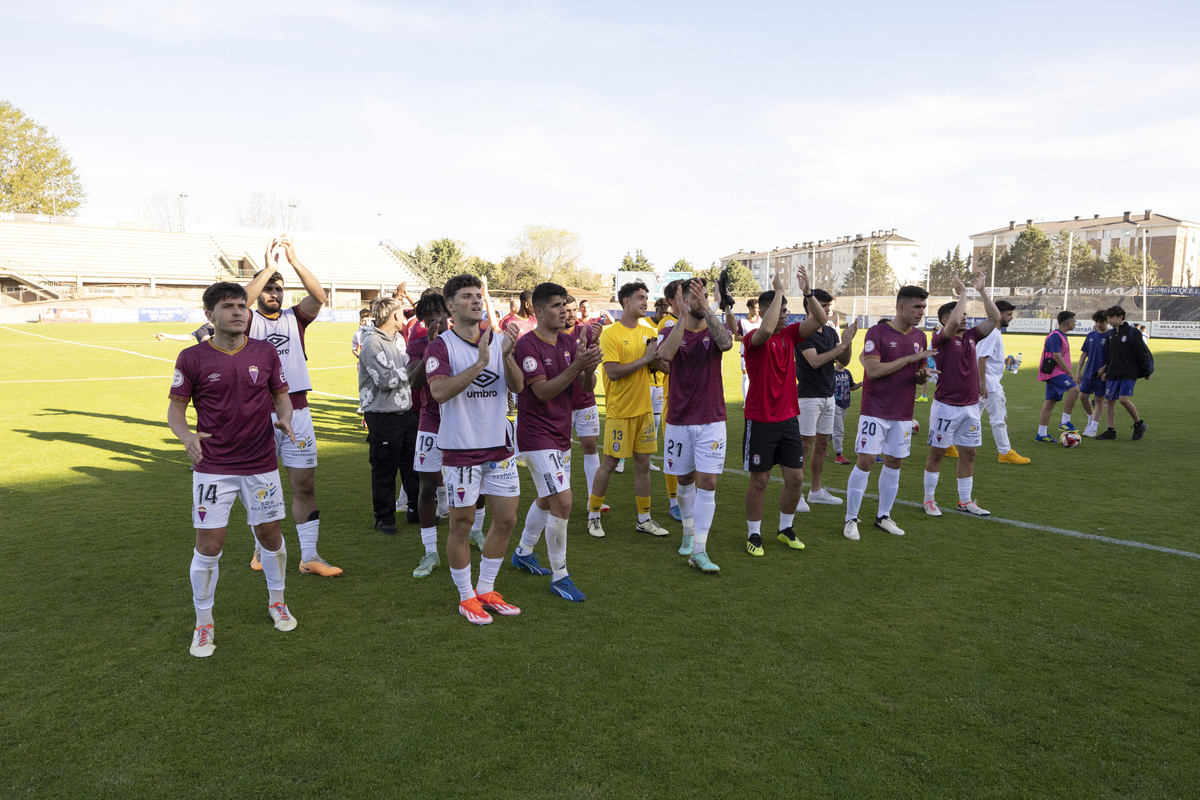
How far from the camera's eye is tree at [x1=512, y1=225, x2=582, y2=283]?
295 feet

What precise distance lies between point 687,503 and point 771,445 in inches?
35.6

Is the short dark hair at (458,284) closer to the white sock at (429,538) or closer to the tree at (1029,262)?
the white sock at (429,538)

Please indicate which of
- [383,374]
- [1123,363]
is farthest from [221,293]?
[1123,363]

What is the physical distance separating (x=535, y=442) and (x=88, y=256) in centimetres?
7452

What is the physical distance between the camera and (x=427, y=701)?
145 inches

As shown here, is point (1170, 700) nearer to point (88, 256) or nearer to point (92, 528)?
point (92, 528)

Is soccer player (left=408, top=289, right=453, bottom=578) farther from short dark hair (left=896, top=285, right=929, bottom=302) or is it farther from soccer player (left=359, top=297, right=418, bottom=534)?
short dark hair (left=896, top=285, right=929, bottom=302)

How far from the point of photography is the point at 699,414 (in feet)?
18.2

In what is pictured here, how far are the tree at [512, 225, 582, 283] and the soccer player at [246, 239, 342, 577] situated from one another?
85.9 meters

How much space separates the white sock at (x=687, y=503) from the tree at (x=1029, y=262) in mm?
74751

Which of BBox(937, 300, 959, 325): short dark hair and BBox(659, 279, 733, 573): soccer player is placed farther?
BBox(937, 300, 959, 325): short dark hair

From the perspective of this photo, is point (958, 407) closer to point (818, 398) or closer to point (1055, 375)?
point (818, 398)

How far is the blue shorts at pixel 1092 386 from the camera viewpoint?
1184 centimetres

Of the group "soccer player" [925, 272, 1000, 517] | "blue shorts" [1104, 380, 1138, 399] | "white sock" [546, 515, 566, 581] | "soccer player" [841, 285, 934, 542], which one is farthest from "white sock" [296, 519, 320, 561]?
"blue shorts" [1104, 380, 1138, 399]
